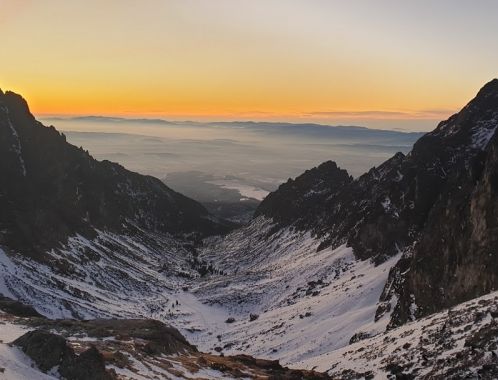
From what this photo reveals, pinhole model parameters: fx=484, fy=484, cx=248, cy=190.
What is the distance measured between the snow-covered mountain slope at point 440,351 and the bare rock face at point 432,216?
12101 mm

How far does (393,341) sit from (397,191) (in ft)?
243

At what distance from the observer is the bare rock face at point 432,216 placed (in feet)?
165

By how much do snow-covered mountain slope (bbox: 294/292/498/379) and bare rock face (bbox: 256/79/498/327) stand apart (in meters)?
12.1

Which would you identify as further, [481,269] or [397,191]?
[397,191]

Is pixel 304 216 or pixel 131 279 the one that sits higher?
pixel 304 216

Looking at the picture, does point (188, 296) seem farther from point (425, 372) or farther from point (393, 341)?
point (425, 372)

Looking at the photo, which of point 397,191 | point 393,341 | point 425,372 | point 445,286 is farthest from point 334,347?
point 397,191

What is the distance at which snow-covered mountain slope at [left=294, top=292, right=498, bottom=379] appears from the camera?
906 inches

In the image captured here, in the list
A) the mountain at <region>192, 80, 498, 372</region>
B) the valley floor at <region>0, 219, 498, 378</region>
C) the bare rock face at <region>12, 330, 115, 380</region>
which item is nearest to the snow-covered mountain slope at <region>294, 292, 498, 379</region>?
the valley floor at <region>0, 219, 498, 378</region>

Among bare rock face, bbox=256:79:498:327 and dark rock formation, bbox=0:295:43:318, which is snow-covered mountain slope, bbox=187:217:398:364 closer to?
bare rock face, bbox=256:79:498:327

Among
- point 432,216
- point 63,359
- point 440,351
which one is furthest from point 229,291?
point 63,359

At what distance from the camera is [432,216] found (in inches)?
2820

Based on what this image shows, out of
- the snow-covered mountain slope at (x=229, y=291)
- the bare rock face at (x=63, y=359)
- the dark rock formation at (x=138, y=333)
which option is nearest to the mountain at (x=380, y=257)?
the snow-covered mountain slope at (x=229, y=291)

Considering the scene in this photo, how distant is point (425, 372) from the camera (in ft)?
84.0
